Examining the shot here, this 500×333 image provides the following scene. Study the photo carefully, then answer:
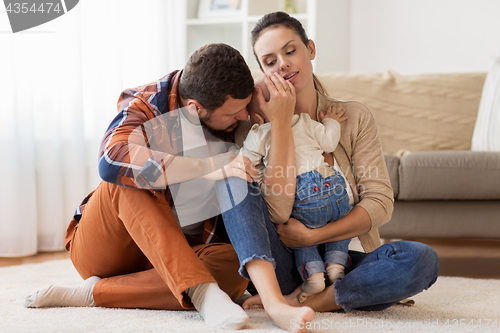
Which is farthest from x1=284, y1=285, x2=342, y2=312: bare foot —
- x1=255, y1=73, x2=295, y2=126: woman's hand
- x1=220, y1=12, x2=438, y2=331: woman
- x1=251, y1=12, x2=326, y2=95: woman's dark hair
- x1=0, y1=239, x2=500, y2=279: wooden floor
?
x1=0, y1=239, x2=500, y2=279: wooden floor

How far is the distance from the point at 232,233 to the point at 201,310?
0.18 meters

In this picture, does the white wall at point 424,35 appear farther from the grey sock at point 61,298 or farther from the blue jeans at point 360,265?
the grey sock at point 61,298

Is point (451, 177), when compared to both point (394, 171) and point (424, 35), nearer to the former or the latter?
point (394, 171)

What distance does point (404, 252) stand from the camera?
3.28 ft

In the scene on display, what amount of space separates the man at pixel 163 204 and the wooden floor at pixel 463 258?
3.12 feet

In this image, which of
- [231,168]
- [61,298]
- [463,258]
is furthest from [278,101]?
[463,258]

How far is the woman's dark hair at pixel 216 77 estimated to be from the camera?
1.13m

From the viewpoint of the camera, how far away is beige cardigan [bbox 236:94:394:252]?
117 cm

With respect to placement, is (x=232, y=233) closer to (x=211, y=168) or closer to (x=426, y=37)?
(x=211, y=168)

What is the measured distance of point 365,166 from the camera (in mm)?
1205

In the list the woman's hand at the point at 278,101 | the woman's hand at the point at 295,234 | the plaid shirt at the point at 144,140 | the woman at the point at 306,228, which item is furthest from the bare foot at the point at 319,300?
the woman's hand at the point at 278,101

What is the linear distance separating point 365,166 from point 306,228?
268 mm

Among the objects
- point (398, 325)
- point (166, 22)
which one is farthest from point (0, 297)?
point (166, 22)

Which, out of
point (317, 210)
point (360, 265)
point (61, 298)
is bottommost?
point (61, 298)
